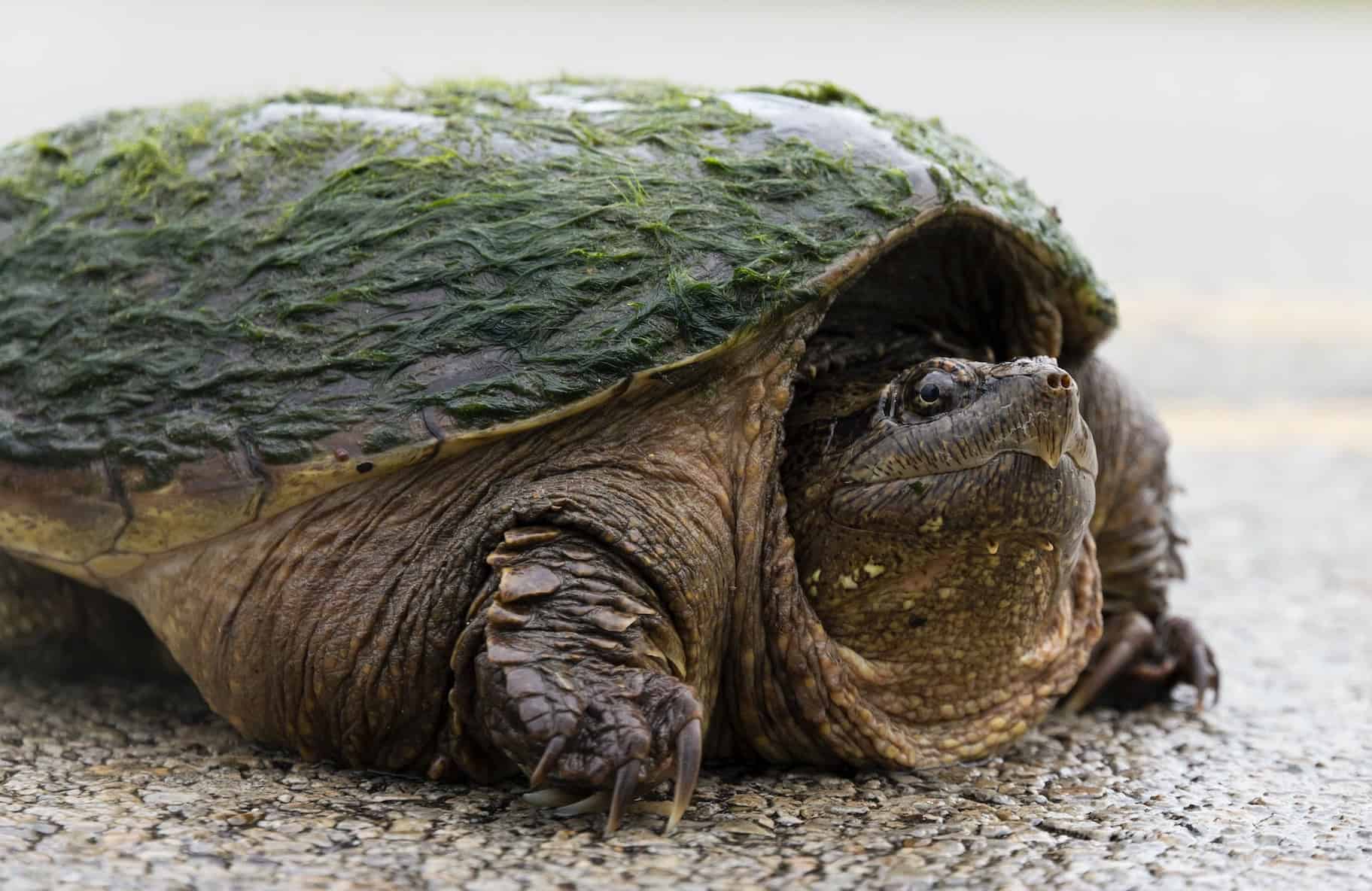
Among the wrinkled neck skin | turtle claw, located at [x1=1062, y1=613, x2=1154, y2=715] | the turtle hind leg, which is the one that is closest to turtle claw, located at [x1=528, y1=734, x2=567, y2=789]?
the wrinkled neck skin

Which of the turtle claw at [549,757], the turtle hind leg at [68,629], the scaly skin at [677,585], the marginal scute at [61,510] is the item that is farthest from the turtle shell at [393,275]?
the turtle claw at [549,757]

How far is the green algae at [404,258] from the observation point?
2.88 meters

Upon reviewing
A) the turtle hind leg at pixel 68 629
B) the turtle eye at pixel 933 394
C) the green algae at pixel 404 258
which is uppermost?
the green algae at pixel 404 258

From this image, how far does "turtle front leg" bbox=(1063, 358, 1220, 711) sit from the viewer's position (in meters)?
3.79

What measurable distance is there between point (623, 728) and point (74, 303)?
1.67 metres

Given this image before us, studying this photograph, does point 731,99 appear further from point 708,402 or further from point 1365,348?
point 1365,348

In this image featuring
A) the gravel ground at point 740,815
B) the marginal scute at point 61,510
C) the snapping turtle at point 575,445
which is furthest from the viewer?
the marginal scute at point 61,510

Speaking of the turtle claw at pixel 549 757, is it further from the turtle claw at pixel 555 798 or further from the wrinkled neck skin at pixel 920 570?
the wrinkled neck skin at pixel 920 570

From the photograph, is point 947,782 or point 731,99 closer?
point 947,782

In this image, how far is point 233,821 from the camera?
261 centimetres

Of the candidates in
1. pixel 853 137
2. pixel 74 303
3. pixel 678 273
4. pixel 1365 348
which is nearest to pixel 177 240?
pixel 74 303

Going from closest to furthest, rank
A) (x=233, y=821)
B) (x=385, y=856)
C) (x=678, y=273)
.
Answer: (x=385, y=856) < (x=233, y=821) < (x=678, y=273)

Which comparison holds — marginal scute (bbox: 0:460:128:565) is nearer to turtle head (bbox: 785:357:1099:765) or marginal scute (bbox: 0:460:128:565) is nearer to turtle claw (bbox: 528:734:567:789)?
turtle claw (bbox: 528:734:567:789)

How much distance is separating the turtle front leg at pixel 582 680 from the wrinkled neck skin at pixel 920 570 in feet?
1.20
